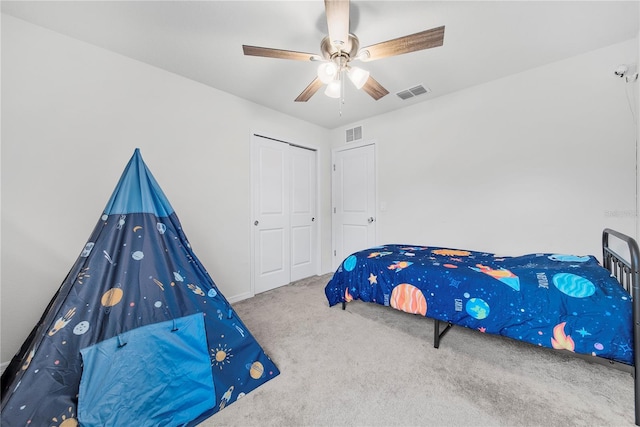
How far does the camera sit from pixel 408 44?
161cm

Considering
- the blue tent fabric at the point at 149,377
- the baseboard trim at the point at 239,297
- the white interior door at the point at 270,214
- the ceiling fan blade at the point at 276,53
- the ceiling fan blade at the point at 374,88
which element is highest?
the ceiling fan blade at the point at 276,53

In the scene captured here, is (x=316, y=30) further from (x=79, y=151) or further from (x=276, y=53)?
(x=79, y=151)

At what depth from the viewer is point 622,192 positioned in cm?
212

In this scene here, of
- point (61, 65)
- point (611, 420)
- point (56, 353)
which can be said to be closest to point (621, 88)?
point (611, 420)

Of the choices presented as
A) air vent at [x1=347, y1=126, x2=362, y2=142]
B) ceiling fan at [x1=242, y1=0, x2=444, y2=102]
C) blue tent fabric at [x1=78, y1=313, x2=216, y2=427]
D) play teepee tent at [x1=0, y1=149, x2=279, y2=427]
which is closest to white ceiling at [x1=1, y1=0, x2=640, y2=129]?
ceiling fan at [x1=242, y1=0, x2=444, y2=102]

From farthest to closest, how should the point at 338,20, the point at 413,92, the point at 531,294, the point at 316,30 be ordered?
the point at 413,92
the point at 316,30
the point at 531,294
the point at 338,20

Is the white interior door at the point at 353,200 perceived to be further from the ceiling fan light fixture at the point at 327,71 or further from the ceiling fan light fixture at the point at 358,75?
the ceiling fan light fixture at the point at 327,71

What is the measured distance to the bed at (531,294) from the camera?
4.47 feet

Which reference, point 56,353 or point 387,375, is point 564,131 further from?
point 56,353

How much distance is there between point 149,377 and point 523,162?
3602 mm

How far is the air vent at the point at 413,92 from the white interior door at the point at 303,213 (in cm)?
163

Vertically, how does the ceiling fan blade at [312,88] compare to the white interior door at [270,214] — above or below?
above

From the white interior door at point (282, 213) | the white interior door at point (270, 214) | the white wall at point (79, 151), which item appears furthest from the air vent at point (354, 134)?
the white wall at point (79, 151)

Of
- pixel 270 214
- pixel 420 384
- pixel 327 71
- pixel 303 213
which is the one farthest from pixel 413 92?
pixel 420 384
